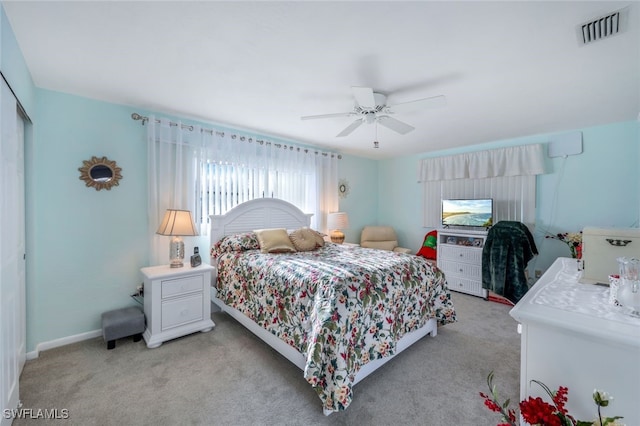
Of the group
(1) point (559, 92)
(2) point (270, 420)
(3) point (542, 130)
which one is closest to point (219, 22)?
(2) point (270, 420)

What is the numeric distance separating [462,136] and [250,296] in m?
3.53

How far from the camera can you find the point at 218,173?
336cm

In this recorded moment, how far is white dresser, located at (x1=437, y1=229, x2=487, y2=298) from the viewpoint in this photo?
3.84m

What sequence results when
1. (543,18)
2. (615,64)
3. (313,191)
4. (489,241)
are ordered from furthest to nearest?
1. (313,191)
2. (489,241)
3. (615,64)
4. (543,18)

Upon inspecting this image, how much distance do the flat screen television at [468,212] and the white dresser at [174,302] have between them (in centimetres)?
372

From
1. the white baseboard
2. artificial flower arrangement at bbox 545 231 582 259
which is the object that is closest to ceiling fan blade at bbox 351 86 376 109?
artificial flower arrangement at bbox 545 231 582 259

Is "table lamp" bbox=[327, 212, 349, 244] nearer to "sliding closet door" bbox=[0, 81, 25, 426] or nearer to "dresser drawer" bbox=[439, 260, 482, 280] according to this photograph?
"dresser drawer" bbox=[439, 260, 482, 280]

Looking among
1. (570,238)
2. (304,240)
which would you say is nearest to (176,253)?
(304,240)

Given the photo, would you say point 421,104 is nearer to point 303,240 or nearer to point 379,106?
point 379,106

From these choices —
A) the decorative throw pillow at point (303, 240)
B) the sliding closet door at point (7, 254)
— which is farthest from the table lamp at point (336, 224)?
the sliding closet door at point (7, 254)

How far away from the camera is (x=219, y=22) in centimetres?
153

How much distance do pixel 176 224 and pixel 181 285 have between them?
23.7 inches

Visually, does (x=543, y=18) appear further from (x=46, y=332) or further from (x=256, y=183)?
(x=46, y=332)

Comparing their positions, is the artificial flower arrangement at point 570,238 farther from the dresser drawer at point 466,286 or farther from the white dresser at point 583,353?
the white dresser at point 583,353
